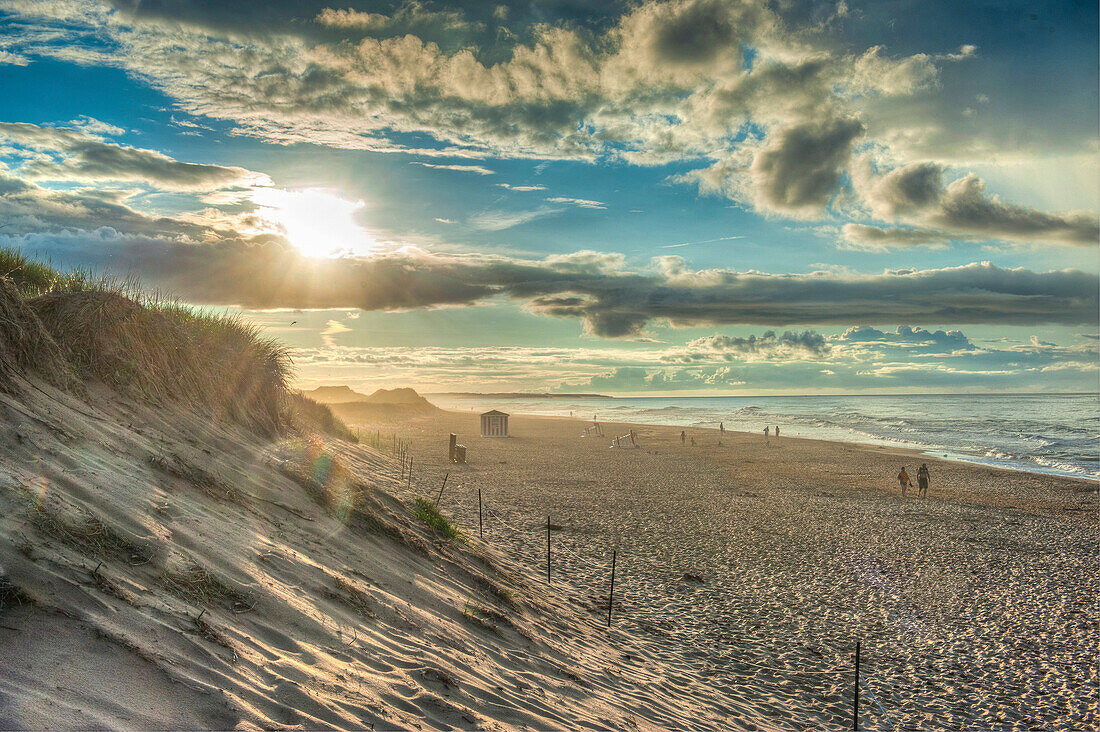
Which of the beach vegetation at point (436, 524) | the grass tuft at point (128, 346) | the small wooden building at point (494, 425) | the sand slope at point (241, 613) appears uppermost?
the grass tuft at point (128, 346)

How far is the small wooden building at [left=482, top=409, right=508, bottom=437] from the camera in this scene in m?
54.9

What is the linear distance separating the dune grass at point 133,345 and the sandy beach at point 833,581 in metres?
5.96

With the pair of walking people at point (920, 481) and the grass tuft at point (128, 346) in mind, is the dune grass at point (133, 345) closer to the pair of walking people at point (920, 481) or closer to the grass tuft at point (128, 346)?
the grass tuft at point (128, 346)

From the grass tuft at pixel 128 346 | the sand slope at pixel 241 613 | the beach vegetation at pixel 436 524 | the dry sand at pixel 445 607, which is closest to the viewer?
the sand slope at pixel 241 613

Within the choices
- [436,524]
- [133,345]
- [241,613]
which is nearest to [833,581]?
[436,524]

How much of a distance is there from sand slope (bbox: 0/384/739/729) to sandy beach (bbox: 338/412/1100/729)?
1700 millimetres

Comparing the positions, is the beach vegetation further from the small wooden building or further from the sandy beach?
the small wooden building

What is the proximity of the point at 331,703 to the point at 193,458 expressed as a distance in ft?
17.2

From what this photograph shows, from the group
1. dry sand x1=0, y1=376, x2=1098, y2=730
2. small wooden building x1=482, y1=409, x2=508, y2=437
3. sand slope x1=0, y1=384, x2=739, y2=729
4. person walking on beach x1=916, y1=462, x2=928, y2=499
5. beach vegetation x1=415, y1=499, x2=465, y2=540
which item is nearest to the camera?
sand slope x1=0, y1=384, x2=739, y2=729

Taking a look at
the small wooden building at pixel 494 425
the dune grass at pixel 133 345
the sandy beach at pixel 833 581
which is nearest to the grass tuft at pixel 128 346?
the dune grass at pixel 133 345

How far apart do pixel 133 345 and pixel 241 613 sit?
7.02 m

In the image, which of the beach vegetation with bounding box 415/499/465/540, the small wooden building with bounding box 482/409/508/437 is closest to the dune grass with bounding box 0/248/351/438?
Result: the beach vegetation with bounding box 415/499/465/540

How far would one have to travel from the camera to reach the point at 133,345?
382 inches

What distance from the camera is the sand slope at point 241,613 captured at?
3530 mm
